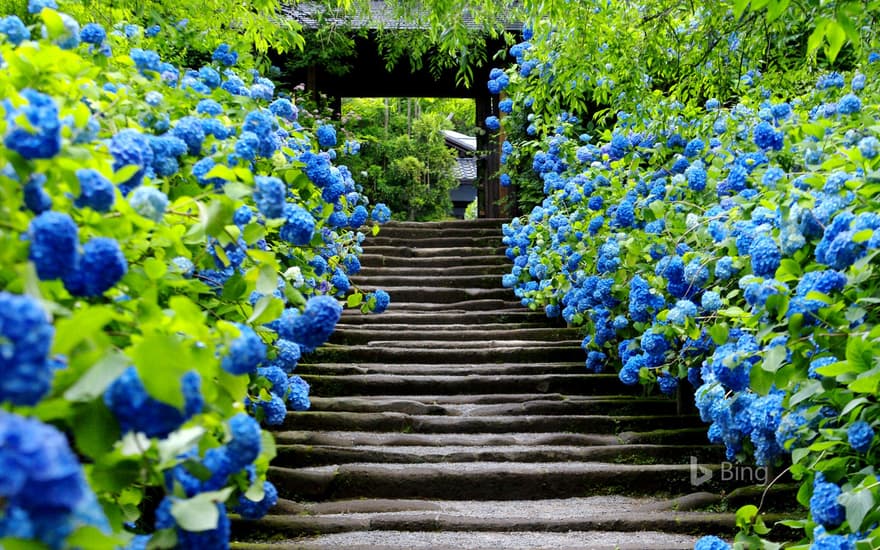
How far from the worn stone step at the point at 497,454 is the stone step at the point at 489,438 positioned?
3.3 inches

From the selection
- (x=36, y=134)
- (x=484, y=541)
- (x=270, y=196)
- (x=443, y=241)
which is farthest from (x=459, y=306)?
(x=36, y=134)

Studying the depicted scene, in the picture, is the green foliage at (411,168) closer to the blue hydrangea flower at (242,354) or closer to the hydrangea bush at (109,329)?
the hydrangea bush at (109,329)

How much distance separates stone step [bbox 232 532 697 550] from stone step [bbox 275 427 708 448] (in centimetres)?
98

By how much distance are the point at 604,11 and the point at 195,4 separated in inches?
86.7

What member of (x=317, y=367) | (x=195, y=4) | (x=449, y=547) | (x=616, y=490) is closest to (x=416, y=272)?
(x=317, y=367)

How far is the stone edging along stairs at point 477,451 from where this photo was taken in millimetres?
3912

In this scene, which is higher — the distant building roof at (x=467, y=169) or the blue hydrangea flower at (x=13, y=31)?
the distant building roof at (x=467, y=169)

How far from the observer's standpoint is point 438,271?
347 inches

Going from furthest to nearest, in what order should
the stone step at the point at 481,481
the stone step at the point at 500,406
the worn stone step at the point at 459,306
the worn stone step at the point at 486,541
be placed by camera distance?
the worn stone step at the point at 459,306 → the stone step at the point at 500,406 → the stone step at the point at 481,481 → the worn stone step at the point at 486,541

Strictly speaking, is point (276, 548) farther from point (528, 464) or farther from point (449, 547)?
point (528, 464)

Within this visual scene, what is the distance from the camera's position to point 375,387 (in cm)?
580

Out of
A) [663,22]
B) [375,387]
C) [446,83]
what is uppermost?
[446,83]

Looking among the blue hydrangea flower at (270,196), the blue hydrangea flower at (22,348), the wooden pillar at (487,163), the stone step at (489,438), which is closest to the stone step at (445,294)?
the stone step at (489,438)

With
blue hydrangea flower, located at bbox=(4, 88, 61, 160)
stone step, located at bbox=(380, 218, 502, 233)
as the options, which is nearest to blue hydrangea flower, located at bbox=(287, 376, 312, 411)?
blue hydrangea flower, located at bbox=(4, 88, 61, 160)
